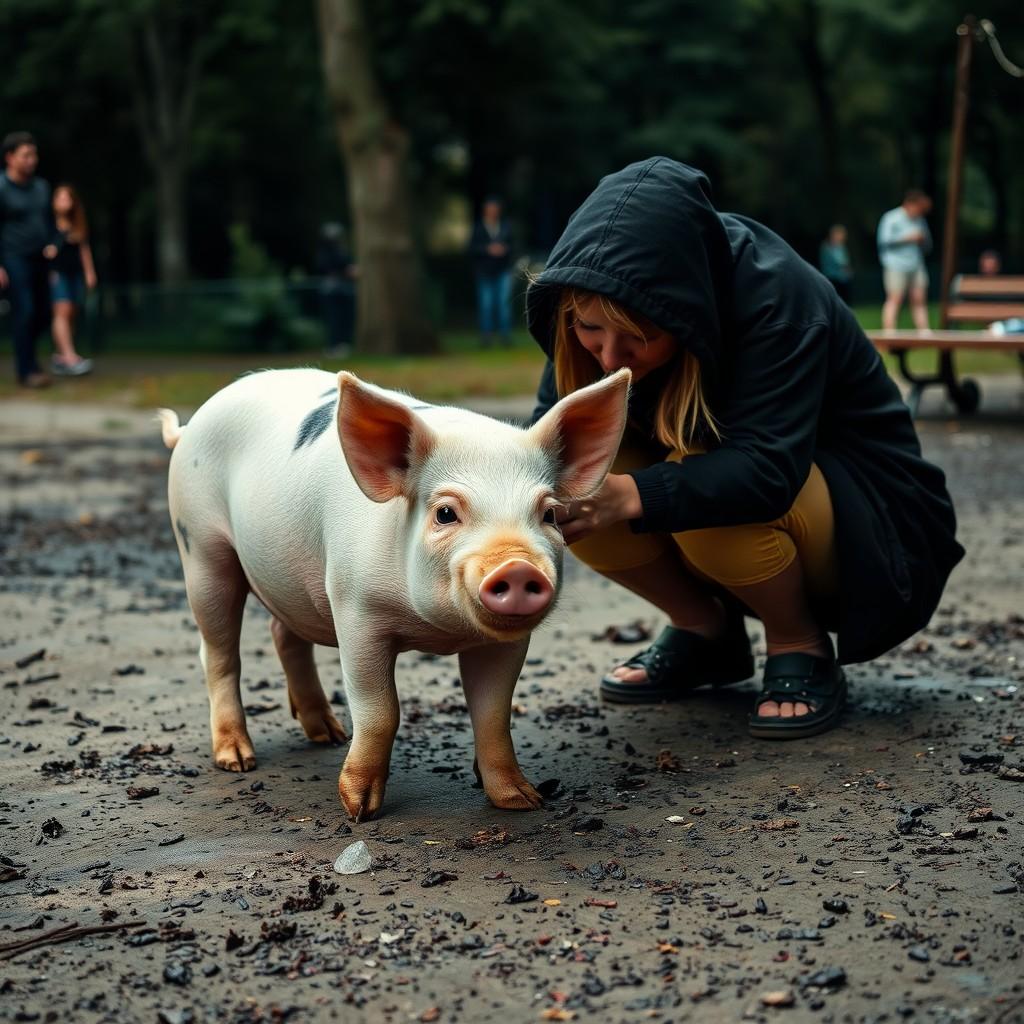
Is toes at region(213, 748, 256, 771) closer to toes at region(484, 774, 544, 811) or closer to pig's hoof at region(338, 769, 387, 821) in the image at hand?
pig's hoof at region(338, 769, 387, 821)

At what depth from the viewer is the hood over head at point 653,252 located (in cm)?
359

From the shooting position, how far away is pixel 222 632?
4074mm

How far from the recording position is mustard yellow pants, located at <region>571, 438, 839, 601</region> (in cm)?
402

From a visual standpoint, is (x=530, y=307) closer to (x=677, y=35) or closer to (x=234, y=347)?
(x=234, y=347)

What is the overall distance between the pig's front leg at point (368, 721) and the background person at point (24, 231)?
35.7 ft

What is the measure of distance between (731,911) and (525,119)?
3515 cm

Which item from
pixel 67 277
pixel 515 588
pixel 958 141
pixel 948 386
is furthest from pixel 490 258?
pixel 515 588

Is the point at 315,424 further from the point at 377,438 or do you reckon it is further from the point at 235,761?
the point at 235,761

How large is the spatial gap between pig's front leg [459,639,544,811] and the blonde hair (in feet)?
2.39

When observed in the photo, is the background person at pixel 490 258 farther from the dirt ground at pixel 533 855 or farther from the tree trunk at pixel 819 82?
the dirt ground at pixel 533 855

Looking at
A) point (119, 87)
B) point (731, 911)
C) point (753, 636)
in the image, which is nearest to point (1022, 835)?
point (731, 911)

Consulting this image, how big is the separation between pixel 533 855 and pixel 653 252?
1413 mm

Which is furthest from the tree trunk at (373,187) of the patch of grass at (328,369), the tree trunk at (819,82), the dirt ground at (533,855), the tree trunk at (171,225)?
the tree trunk at (819,82)

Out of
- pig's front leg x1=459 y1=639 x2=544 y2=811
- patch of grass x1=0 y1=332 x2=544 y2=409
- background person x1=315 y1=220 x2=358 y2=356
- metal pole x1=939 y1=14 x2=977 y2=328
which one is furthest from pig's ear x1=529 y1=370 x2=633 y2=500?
background person x1=315 y1=220 x2=358 y2=356
